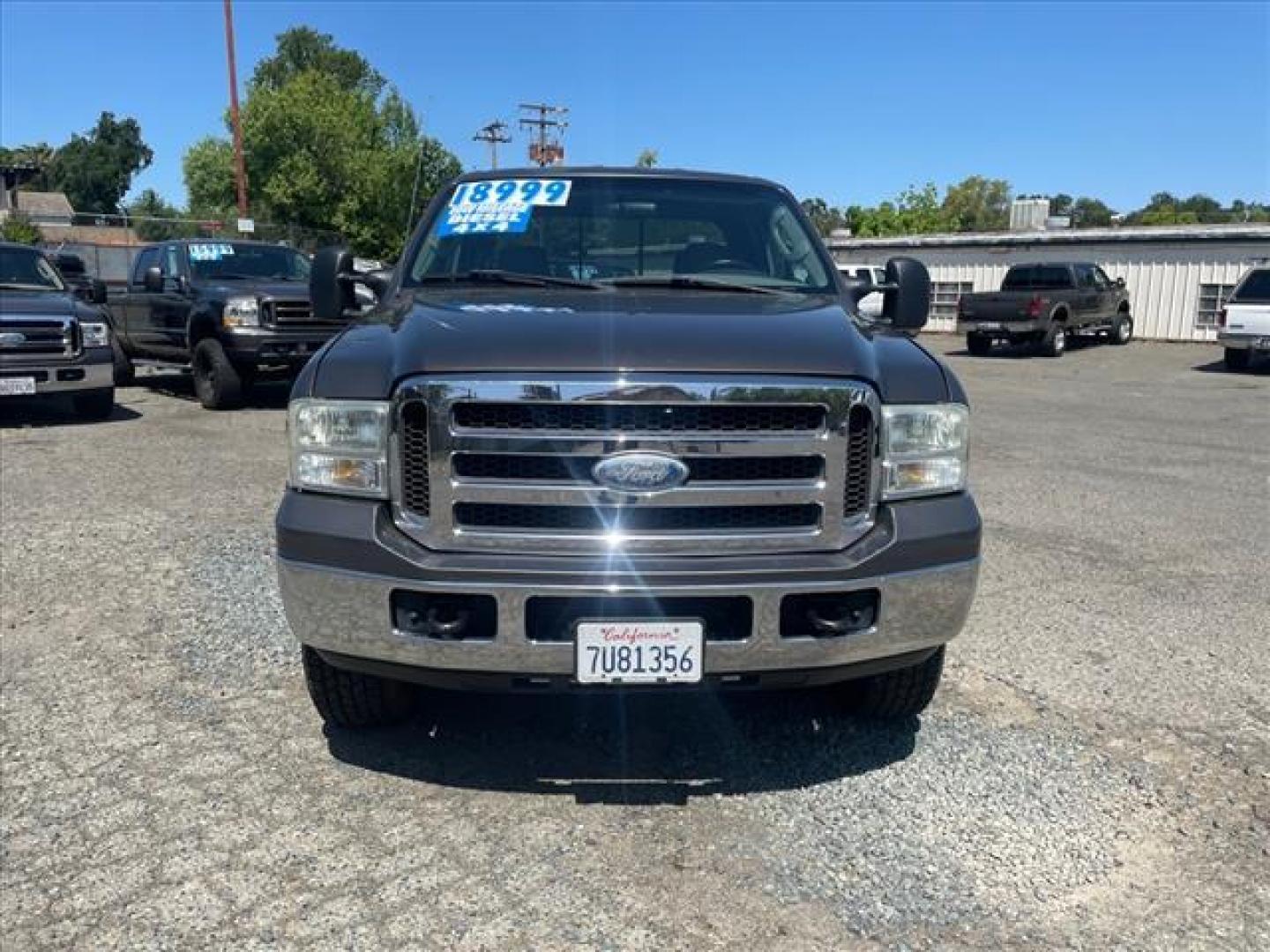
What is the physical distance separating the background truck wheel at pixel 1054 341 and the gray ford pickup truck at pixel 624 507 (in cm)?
2113

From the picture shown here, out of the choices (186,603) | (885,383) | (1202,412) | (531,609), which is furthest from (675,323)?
(1202,412)

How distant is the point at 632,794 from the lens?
328cm

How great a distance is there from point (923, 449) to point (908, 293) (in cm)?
151

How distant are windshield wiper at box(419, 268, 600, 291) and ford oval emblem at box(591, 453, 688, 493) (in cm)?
121

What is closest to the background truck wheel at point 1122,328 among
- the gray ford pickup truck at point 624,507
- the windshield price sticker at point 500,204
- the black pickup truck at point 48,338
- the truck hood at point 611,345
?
the black pickup truck at point 48,338

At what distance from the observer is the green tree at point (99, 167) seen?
351 feet

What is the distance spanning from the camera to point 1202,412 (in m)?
14.2

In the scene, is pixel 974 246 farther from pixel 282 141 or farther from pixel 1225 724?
pixel 282 141

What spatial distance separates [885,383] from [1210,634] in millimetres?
2670

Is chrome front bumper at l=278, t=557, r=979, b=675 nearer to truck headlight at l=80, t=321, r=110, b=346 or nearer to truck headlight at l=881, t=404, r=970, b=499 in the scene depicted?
truck headlight at l=881, t=404, r=970, b=499

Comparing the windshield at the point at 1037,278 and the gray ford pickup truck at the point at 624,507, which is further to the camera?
the windshield at the point at 1037,278

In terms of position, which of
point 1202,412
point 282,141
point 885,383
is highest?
point 282,141

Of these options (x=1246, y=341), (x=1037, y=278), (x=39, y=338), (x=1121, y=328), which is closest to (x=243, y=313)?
(x=39, y=338)

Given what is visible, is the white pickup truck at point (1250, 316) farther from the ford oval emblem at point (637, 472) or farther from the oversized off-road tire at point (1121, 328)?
the ford oval emblem at point (637, 472)
